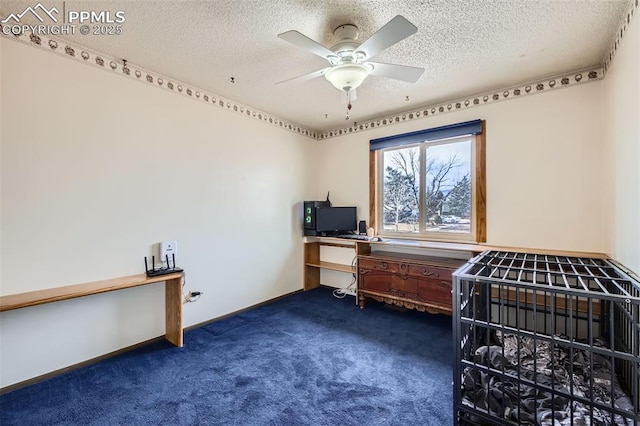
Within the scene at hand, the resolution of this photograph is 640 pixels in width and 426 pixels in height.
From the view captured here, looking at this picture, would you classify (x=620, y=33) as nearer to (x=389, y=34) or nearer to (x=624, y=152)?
(x=624, y=152)

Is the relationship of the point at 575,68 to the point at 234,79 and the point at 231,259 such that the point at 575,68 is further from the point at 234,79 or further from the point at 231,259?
the point at 231,259

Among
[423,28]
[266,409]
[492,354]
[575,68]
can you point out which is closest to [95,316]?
[266,409]

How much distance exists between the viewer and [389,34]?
5.23 feet

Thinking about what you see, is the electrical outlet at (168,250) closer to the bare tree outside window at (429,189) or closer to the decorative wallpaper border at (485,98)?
the bare tree outside window at (429,189)

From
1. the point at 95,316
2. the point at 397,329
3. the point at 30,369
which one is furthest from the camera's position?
the point at 397,329

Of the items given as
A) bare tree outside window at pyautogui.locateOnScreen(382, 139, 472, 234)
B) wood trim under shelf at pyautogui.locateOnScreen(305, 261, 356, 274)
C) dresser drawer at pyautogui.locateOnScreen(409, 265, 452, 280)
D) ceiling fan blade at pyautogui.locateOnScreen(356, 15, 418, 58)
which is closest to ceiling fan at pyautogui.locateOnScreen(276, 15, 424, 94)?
ceiling fan blade at pyautogui.locateOnScreen(356, 15, 418, 58)

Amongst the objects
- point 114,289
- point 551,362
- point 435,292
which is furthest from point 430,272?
point 114,289

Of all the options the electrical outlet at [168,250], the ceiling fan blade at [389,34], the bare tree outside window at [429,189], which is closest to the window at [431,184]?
the bare tree outside window at [429,189]

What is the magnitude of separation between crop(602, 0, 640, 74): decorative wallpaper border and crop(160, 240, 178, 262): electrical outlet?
12.3ft

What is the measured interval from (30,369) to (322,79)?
3.26m

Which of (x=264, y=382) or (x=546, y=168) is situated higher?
(x=546, y=168)

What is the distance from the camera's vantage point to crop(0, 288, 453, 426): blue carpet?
1692mm

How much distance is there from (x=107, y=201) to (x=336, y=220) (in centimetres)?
258

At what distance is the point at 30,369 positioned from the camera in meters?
1.99
